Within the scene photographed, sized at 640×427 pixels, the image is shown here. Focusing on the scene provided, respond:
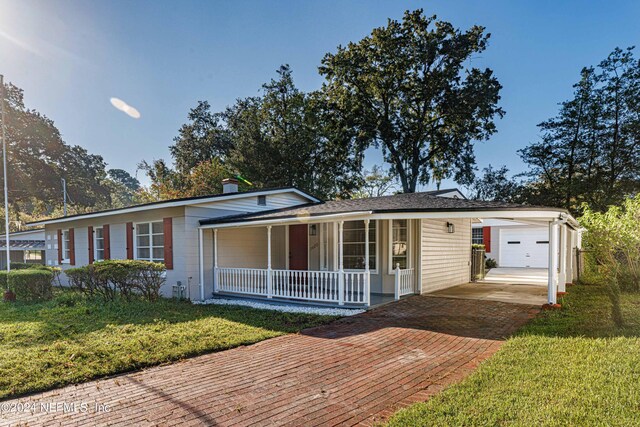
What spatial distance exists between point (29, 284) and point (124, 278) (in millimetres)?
3714

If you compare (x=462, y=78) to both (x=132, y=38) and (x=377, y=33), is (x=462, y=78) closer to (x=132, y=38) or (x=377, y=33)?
(x=377, y=33)

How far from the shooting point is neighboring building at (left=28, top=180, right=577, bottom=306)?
9508 mm

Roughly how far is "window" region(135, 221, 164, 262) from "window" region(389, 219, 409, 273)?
7.61 m

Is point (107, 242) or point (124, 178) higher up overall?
point (124, 178)

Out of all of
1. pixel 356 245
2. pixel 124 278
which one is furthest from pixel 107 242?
pixel 356 245

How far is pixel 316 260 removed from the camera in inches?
463

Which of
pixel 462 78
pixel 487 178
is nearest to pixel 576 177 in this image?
pixel 487 178

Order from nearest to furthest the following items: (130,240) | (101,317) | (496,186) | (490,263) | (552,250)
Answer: (101,317) < (552,250) < (130,240) < (490,263) < (496,186)

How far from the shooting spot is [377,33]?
26469mm

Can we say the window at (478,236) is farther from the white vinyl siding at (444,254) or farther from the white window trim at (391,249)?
the white window trim at (391,249)

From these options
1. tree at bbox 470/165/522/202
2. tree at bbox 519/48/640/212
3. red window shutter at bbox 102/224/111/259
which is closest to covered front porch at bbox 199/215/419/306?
red window shutter at bbox 102/224/111/259

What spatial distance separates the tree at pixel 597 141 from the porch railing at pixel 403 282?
68.7 ft

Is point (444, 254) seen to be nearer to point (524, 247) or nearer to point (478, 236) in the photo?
point (478, 236)

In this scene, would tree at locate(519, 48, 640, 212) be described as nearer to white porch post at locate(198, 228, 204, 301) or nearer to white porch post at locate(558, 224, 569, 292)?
white porch post at locate(558, 224, 569, 292)
